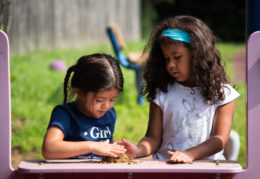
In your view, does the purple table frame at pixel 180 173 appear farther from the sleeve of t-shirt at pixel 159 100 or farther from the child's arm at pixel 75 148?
the sleeve of t-shirt at pixel 159 100

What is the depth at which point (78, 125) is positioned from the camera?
2.32 m

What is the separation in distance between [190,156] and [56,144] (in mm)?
603

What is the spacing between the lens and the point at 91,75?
7.52 feet

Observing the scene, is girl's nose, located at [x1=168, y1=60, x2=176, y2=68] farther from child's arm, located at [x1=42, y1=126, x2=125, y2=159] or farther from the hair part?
child's arm, located at [x1=42, y1=126, x2=125, y2=159]

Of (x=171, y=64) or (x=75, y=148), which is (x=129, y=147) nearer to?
(x=75, y=148)

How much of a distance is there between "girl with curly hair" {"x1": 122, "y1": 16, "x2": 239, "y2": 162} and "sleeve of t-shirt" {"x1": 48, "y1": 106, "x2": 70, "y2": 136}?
13.5 inches

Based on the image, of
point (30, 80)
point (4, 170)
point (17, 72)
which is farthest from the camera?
point (17, 72)

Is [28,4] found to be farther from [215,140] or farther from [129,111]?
[215,140]

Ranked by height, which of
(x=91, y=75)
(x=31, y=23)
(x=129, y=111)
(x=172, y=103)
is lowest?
(x=129, y=111)

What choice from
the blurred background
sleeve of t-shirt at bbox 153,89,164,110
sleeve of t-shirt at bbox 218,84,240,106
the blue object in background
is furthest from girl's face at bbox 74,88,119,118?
the blue object in background

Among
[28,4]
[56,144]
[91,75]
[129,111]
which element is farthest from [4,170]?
[28,4]

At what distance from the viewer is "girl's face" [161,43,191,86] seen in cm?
246

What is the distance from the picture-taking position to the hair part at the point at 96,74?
7.45 ft

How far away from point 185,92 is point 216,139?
358 mm
